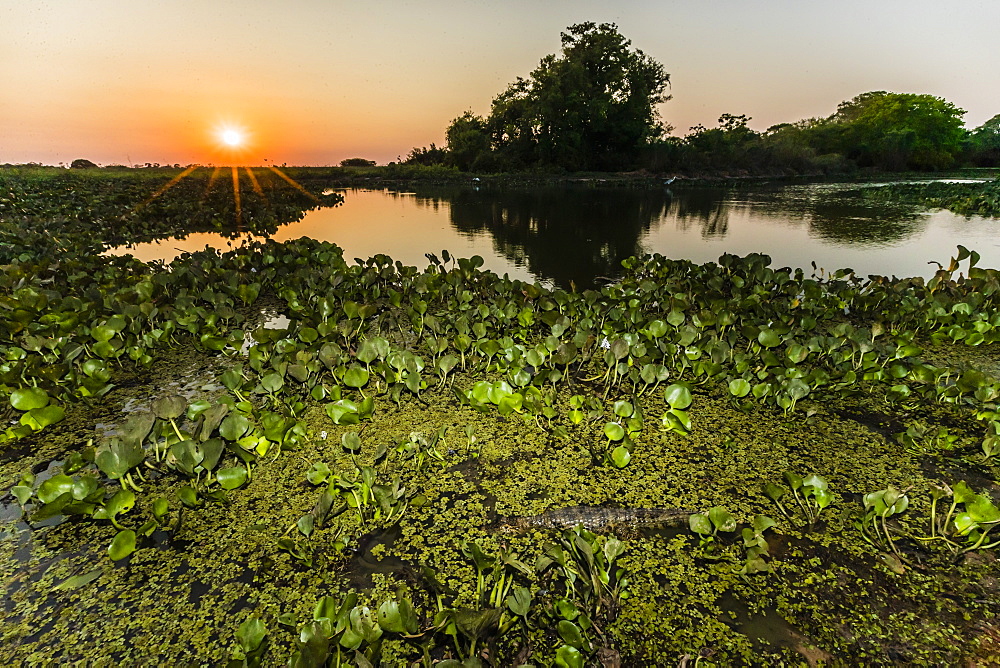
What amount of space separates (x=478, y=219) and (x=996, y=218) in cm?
1134

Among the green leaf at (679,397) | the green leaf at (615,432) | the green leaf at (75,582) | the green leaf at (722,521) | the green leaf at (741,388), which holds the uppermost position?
the green leaf at (679,397)

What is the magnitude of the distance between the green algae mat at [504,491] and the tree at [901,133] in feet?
146

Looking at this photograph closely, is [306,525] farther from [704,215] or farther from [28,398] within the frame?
[704,215]

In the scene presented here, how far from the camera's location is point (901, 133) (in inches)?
1463

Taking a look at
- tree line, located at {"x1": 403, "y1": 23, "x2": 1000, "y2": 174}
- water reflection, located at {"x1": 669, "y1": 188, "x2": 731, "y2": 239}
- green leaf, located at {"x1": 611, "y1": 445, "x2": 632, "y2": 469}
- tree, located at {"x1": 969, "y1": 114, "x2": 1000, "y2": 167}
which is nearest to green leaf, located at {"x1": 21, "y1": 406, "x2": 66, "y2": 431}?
green leaf, located at {"x1": 611, "y1": 445, "x2": 632, "y2": 469}

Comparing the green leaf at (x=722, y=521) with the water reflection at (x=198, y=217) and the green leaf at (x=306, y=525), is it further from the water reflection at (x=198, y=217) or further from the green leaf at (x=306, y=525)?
the water reflection at (x=198, y=217)

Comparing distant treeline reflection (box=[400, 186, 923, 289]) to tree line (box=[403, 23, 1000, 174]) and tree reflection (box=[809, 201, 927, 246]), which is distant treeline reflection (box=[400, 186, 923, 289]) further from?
tree line (box=[403, 23, 1000, 174])

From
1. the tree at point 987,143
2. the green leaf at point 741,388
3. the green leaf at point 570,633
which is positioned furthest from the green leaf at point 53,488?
the tree at point 987,143

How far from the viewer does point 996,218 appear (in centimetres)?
1041

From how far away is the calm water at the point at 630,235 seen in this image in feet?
22.0

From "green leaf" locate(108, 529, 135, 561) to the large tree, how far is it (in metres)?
32.6

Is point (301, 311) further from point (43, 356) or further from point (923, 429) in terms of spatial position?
point (923, 429)

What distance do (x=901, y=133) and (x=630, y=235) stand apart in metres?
42.1

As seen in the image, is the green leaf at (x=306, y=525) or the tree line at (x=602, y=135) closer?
the green leaf at (x=306, y=525)
